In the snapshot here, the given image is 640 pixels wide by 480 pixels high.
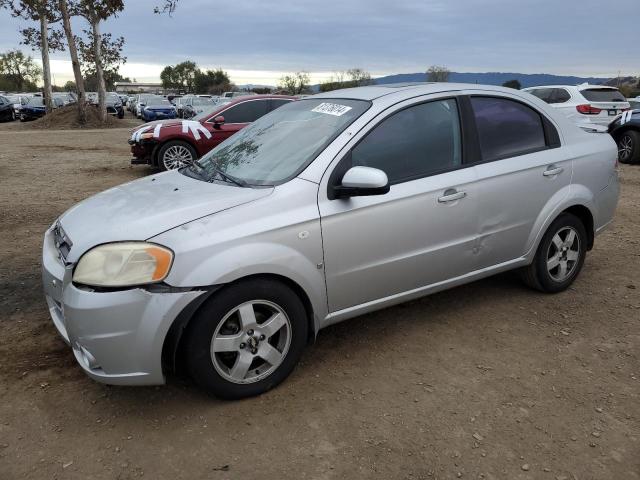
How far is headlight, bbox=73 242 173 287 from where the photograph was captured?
2.65m

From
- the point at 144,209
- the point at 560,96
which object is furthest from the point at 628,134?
the point at 144,209

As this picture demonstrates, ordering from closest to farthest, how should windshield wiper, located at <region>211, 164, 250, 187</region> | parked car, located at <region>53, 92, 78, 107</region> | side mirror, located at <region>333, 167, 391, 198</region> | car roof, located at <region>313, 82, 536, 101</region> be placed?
side mirror, located at <region>333, 167, 391, 198</region>
windshield wiper, located at <region>211, 164, 250, 187</region>
car roof, located at <region>313, 82, 536, 101</region>
parked car, located at <region>53, 92, 78, 107</region>

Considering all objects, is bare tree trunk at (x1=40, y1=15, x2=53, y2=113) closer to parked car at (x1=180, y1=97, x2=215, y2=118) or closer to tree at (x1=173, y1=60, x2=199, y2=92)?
parked car at (x1=180, y1=97, x2=215, y2=118)

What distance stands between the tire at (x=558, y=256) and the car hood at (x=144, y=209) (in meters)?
2.30

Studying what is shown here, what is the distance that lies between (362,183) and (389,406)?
4.01 ft

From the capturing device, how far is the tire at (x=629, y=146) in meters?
11.4

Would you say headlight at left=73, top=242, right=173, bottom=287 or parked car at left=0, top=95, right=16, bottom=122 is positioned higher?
parked car at left=0, top=95, right=16, bottom=122

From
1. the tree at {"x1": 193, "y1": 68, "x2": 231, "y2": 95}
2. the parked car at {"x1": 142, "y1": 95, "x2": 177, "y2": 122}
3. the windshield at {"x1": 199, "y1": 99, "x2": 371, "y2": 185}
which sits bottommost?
the windshield at {"x1": 199, "y1": 99, "x2": 371, "y2": 185}

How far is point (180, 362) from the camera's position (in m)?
2.80

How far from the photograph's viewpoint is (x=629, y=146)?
11.6 metres

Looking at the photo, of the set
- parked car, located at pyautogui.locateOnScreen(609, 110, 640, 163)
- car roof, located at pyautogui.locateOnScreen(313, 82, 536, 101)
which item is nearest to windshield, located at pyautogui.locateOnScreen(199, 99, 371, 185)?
car roof, located at pyautogui.locateOnScreen(313, 82, 536, 101)

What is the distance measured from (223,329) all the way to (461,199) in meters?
1.76

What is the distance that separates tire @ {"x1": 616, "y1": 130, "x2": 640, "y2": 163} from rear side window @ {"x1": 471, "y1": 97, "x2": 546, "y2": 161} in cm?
894

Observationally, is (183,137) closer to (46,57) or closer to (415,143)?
(415,143)
